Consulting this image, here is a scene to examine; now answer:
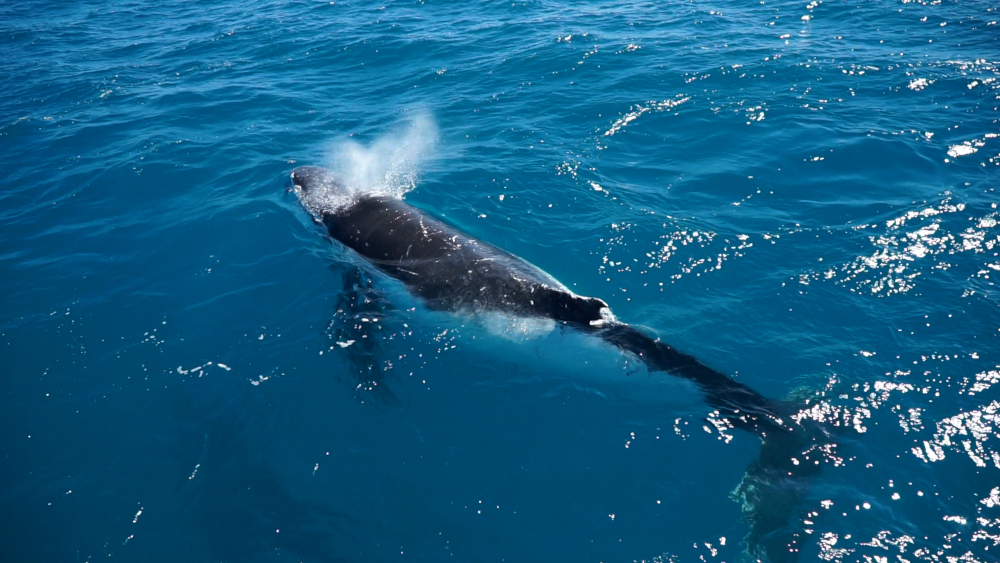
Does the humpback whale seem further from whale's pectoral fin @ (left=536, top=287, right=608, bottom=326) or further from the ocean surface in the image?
the ocean surface

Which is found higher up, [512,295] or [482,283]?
[482,283]

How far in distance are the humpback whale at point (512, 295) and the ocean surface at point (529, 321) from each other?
0.21 meters

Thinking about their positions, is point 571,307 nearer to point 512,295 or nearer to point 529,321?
point 529,321

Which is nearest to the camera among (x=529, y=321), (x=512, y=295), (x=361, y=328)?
(x=529, y=321)

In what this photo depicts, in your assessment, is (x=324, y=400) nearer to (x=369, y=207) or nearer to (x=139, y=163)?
(x=369, y=207)

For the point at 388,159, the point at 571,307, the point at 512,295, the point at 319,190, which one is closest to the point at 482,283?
the point at 512,295

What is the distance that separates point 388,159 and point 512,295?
37.8 ft

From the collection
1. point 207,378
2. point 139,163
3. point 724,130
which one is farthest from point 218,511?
point 724,130

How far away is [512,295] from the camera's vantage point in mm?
15836

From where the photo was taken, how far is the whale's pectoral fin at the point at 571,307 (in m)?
14.8

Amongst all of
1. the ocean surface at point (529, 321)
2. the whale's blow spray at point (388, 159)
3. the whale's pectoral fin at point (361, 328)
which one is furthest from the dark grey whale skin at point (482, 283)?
the whale's blow spray at point (388, 159)

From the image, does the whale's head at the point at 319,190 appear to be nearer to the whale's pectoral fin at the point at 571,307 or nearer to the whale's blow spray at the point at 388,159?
the whale's blow spray at the point at 388,159

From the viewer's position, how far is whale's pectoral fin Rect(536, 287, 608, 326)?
14.8 m

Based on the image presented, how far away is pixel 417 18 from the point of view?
130 ft
